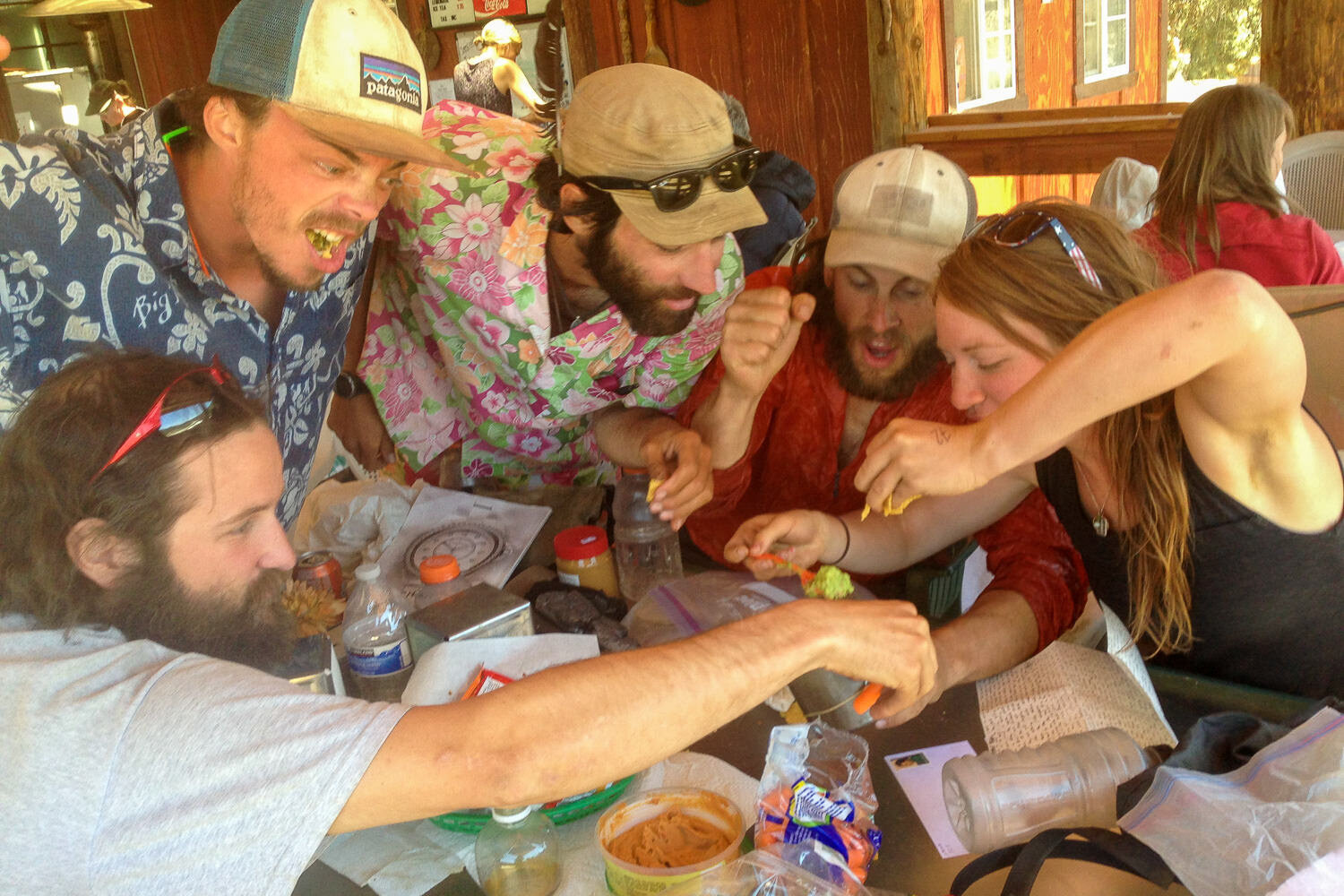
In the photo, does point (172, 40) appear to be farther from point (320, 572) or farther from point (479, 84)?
point (320, 572)

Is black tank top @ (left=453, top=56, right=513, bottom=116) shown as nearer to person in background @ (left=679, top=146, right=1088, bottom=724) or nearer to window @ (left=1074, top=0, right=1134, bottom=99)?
window @ (left=1074, top=0, right=1134, bottom=99)

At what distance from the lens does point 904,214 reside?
211 centimetres

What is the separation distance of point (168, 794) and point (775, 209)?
2.78 meters

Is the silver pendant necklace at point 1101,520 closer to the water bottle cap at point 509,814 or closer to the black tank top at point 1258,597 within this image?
the black tank top at point 1258,597

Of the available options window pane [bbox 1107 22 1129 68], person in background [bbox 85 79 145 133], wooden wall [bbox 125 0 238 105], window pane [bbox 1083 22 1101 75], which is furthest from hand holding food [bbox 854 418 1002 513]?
wooden wall [bbox 125 0 238 105]

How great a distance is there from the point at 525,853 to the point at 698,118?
1408 mm

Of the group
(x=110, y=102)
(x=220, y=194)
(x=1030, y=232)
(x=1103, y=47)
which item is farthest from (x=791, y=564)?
(x=110, y=102)

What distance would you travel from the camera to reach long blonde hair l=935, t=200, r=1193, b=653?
1.50m

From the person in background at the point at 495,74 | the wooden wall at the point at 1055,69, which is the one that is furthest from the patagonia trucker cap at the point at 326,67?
the person in background at the point at 495,74

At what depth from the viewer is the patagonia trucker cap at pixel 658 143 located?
2006 millimetres

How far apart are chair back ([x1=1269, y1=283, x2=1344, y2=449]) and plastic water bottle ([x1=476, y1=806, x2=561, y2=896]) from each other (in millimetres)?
1399

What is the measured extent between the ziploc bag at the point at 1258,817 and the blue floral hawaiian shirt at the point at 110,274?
1.54m

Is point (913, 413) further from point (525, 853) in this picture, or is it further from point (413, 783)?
point (413, 783)

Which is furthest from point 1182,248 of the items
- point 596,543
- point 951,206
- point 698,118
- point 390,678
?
point 390,678
